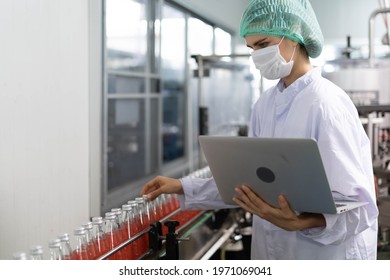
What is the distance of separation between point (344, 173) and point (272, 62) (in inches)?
15.3

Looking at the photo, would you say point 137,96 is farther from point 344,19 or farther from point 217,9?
point 344,19

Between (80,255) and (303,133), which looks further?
(303,133)

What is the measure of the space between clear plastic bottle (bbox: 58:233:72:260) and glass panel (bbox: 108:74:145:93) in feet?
6.70

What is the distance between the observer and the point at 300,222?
1431 millimetres

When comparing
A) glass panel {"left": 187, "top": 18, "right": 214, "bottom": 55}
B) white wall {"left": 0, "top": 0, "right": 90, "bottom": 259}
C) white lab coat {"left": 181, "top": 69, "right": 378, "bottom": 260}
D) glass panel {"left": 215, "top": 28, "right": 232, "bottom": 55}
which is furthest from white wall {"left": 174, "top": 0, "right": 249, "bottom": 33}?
white lab coat {"left": 181, "top": 69, "right": 378, "bottom": 260}

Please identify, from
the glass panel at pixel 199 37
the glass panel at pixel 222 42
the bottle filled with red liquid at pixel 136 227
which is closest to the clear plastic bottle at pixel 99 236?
the bottle filled with red liquid at pixel 136 227

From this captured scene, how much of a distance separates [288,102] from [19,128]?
100cm

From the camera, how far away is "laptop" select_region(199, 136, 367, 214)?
51.1 inches

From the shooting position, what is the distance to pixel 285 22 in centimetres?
157

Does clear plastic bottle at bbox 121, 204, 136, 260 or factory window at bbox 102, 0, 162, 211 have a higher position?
factory window at bbox 102, 0, 162, 211

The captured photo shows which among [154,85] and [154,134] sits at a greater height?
[154,85]

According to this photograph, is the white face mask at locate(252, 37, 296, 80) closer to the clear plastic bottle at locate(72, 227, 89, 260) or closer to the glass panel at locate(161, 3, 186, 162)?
the clear plastic bottle at locate(72, 227, 89, 260)

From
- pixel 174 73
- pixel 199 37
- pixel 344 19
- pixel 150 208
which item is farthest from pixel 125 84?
pixel 344 19
